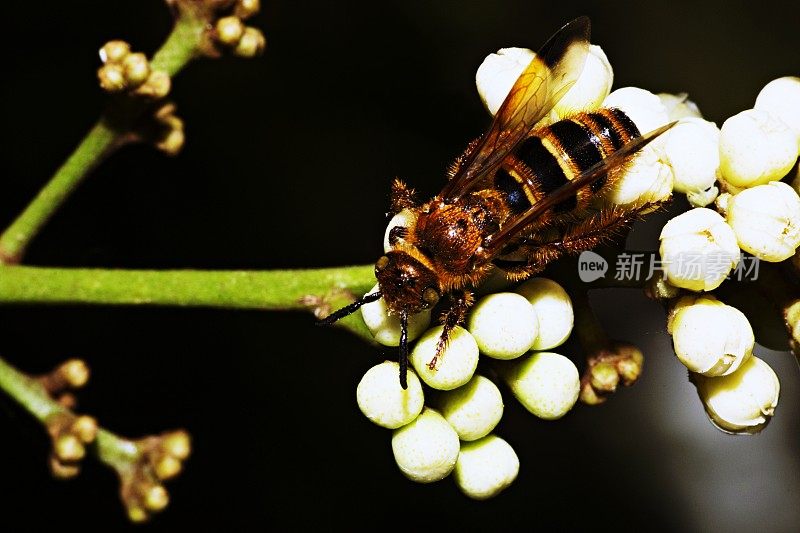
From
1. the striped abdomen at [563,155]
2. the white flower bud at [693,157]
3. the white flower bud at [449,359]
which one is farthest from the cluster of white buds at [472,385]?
the white flower bud at [693,157]

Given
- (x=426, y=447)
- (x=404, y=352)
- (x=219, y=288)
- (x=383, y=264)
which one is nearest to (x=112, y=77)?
(x=219, y=288)

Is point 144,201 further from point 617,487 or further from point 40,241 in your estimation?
point 617,487

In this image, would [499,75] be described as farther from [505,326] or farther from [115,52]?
[115,52]

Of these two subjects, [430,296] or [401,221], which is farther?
[401,221]

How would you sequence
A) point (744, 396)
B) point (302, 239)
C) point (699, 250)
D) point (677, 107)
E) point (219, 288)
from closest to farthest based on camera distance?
point (699, 250)
point (744, 396)
point (219, 288)
point (677, 107)
point (302, 239)

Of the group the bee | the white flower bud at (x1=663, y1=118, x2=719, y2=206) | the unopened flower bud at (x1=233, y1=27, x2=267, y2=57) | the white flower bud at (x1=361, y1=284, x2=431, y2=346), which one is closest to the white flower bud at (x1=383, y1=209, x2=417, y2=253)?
the bee

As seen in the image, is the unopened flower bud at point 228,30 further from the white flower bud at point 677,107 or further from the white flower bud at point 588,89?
the white flower bud at point 677,107
